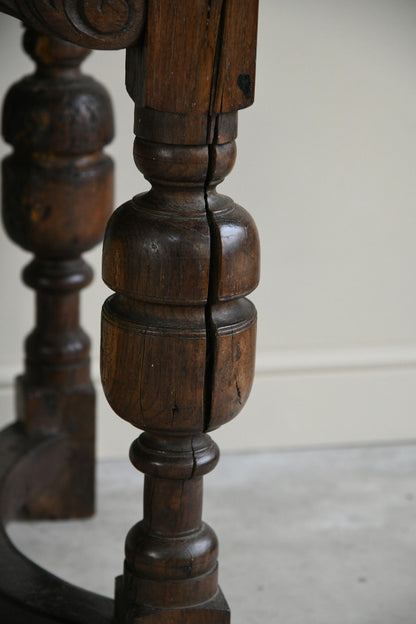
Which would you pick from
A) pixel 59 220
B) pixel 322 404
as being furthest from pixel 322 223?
pixel 59 220

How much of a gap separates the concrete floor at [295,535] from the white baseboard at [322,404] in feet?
0.09

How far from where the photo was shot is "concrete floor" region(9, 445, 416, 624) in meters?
1.08

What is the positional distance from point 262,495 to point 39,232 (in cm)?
42

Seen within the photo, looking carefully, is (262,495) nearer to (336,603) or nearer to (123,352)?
(336,603)

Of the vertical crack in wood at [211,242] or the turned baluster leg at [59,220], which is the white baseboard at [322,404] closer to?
the turned baluster leg at [59,220]

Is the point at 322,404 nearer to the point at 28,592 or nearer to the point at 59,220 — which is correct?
the point at 59,220

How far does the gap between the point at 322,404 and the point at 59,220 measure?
0.49 meters

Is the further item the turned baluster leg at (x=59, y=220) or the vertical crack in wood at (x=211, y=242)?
the turned baluster leg at (x=59, y=220)

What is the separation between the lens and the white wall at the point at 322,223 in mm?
1294

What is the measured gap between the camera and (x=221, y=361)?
2.49 feet

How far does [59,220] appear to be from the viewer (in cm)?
111

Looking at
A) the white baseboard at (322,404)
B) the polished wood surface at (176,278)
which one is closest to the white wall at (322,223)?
the white baseboard at (322,404)

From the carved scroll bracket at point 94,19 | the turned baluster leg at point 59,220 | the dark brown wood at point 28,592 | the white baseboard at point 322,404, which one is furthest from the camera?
the white baseboard at point 322,404

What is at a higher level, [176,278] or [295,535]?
[176,278]
